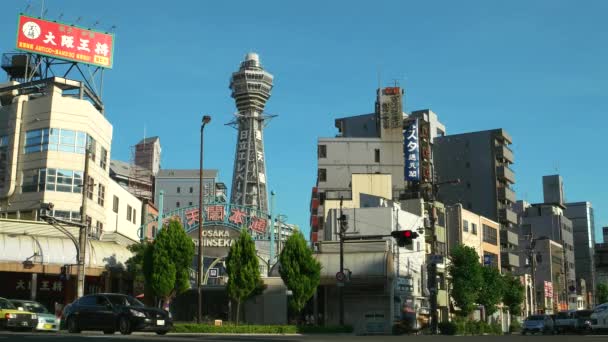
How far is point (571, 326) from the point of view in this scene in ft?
150

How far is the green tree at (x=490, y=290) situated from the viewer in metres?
68.1

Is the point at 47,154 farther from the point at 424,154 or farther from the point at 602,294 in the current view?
the point at 602,294

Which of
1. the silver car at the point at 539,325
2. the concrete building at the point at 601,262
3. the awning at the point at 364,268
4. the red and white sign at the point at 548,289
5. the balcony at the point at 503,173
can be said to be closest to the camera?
the silver car at the point at 539,325

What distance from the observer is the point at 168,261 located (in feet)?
152

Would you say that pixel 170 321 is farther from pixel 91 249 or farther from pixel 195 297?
pixel 195 297

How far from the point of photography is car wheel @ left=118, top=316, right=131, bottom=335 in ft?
87.2

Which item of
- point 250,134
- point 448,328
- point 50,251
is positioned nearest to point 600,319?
point 448,328

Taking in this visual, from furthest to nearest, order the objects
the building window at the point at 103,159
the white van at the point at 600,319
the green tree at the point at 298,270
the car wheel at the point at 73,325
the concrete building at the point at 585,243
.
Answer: the concrete building at the point at 585,243
the building window at the point at 103,159
the green tree at the point at 298,270
the white van at the point at 600,319
the car wheel at the point at 73,325

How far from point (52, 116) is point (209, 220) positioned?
46.2 feet

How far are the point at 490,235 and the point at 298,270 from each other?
48081 mm

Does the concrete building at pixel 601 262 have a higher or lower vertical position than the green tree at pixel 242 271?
higher

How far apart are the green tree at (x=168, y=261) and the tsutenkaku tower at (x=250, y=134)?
12792 cm

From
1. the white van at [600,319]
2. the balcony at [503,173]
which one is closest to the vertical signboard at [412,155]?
the balcony at [503,173]

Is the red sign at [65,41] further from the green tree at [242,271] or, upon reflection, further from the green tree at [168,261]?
the green tree at [242,271]
